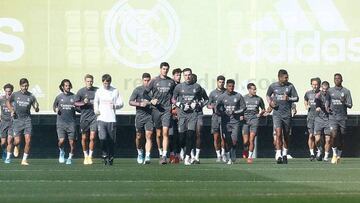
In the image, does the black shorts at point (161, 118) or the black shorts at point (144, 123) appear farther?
the black shorts at point (144, 123)

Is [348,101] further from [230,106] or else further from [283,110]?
[230,106]

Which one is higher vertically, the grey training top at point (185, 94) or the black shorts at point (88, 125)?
the grey training top at point (185, 94)

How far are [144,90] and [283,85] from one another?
305 cm

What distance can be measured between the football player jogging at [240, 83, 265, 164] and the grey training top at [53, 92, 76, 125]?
4547 mm

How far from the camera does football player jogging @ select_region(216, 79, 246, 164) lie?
2936cm

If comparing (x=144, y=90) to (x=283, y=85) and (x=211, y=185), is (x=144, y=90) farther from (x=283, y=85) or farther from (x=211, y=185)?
(x=211, y=185)

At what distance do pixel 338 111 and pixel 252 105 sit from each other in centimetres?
315

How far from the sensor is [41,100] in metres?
34.4

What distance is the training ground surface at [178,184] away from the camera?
16.6 m

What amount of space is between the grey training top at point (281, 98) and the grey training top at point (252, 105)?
3316 millimetres

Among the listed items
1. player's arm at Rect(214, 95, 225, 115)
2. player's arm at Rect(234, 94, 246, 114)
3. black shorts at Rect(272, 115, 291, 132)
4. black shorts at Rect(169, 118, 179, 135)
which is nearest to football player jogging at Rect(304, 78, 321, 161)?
player's arm at Rect(234, 94, 246, 114)

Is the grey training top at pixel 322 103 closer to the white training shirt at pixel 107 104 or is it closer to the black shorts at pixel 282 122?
the black shorts at pixel 282 122

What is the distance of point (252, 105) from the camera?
3216 centimetres

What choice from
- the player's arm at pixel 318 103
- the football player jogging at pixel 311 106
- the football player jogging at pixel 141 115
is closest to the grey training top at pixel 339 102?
the player's arm at pixel 318 103
